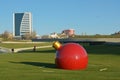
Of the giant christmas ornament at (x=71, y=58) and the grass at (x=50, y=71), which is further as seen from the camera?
the giant christmas ornament at (x=71, y=58)

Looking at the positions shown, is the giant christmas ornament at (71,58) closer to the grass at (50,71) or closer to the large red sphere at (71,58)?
the large red sphere at (71,58)

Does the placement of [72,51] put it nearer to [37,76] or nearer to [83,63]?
[83,63]

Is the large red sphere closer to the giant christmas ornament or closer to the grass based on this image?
the giant christmas ornament

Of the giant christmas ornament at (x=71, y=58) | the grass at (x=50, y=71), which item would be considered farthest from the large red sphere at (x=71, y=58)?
the grass at (x=50, y=71)

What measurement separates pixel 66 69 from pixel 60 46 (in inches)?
60.2

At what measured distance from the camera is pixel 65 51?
21.6 m

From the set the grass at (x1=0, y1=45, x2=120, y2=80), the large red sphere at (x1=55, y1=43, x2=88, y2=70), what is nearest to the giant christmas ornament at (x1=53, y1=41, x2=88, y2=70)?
the large red sphere at (x1=55, y1=43, x2=88, y2=70)

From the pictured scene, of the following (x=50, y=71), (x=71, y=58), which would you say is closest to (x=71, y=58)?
(x=71, y=58)

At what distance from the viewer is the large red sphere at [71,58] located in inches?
843

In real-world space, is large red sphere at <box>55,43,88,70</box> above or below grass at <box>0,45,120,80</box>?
above

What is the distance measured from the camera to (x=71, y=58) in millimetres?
21375

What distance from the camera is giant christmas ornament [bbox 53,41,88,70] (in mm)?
21406

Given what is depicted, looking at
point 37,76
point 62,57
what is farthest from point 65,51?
point 37,76

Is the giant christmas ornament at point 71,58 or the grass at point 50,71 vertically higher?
the giant christmas ornament at point 71,58
